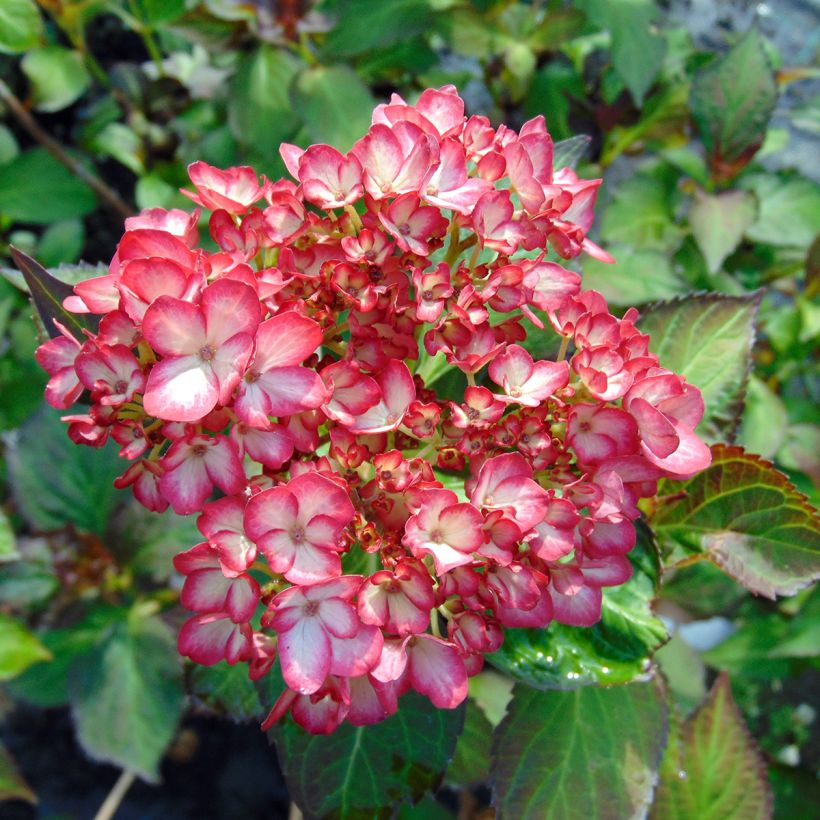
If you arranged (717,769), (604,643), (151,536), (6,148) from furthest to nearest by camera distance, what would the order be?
(6,148) → (151,536) → (717,769) → (604,643)

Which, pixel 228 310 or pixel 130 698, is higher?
pixel 228 310

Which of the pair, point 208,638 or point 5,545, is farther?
Result: point 5,545

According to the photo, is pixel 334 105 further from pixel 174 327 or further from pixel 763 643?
pixel 763 643

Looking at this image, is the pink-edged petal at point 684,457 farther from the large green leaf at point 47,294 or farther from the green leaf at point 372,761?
the large green leaf at point 47,294

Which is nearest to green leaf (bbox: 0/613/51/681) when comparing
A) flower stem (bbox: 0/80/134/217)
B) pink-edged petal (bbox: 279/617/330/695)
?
pink-edged petal (bbox: 279/617/330/695)

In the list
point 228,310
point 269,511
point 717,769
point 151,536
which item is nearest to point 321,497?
point 269,511

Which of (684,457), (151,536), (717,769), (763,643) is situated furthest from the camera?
(763,643)

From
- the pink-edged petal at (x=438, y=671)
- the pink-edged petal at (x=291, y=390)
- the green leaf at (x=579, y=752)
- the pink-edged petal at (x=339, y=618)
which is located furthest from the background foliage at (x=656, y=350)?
the pink-edged petal at (x=291, y=390)

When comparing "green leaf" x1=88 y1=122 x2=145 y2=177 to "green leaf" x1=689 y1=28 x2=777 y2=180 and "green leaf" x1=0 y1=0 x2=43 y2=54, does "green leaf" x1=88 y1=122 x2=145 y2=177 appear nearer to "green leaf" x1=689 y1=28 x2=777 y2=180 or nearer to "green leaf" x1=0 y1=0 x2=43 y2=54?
"green leaf" x1=0 y1=0 x2=43 y2=54
